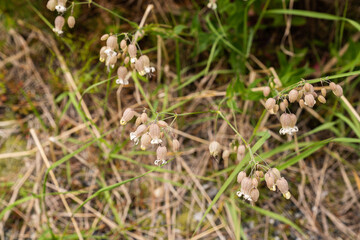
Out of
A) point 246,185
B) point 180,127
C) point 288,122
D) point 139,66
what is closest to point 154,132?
point 139,66

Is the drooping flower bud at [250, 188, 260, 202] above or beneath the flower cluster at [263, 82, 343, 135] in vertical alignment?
beneath

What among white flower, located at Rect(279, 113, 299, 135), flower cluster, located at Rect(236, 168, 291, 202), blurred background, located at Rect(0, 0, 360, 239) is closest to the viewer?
flower cluster, located at Rect(236, 168, 291, 202)

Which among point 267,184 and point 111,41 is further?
point 111,41

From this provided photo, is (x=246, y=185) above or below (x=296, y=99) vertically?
below

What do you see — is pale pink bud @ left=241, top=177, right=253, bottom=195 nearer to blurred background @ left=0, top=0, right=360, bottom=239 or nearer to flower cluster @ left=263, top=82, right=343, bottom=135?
flower cluster @ left=263, top=82, right=343, bottom=135

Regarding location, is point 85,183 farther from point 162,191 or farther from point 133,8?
point 133,8

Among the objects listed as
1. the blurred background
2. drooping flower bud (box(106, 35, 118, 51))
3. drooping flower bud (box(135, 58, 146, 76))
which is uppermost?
drooping flower bud (box(106, 35, 118, 51))

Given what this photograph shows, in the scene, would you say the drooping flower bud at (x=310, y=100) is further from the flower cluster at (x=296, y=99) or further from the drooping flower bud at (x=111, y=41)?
the drooping flower bud at (x=111, y=41)

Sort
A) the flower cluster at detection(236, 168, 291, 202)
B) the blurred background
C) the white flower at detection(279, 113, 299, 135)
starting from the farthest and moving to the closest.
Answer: the blurred background
the white flower at detection(279, 113, 299, 135)
the flower cluster at detection(236, 168, 291, 202)

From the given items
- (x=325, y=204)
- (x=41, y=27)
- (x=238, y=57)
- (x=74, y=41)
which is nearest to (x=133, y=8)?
(x=74, y=41)

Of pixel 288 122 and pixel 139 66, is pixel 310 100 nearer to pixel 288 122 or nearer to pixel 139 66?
pixel 288 122

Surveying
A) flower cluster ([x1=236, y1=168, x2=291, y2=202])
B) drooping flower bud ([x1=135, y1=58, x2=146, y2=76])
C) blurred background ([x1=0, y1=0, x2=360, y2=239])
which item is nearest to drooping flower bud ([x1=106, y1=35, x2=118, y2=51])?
drooping flower bud ([x1=135, y1=58, x2=146, y2=76])
